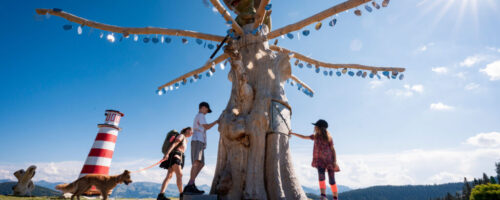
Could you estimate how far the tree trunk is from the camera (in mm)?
3949

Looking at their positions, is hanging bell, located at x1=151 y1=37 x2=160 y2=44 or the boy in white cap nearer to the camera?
the boy in white cap

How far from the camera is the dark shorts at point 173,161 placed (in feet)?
17.0

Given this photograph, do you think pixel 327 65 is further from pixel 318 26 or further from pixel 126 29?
pixel 126 29

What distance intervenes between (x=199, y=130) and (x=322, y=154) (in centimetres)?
262

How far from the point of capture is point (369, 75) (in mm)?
Answer: 6496

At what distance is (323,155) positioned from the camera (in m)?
4.96

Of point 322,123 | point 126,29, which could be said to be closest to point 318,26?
point 322,123

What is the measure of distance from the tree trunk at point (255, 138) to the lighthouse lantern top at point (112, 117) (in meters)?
7.52

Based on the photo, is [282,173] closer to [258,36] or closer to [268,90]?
[268,90]


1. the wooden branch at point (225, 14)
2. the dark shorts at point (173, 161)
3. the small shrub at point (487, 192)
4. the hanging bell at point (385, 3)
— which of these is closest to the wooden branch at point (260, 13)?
the wooden branch at point (225, 14)

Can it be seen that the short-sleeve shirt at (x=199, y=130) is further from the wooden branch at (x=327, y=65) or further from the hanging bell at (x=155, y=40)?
the wooden branch at (x=327, y=65)

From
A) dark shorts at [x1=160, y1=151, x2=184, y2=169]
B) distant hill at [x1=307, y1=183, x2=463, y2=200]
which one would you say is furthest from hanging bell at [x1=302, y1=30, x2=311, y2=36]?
distant hill at [x1=307, y1=183, x2=463, y2=200]

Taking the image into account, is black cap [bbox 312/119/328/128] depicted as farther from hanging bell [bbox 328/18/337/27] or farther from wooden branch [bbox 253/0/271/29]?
wooden branch [bbox 253/0/271/29]

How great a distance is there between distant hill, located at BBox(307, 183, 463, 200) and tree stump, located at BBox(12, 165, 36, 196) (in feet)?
259
